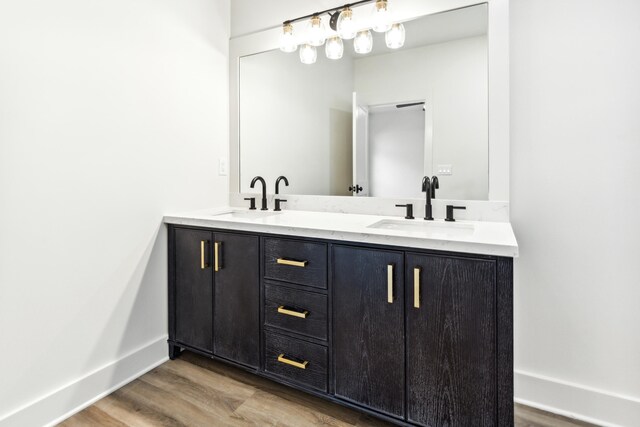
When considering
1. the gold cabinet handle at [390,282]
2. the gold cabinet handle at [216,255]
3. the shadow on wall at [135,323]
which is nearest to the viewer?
the gold cabinet handle at [390,282]

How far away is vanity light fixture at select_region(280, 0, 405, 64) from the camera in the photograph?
5.99 feet

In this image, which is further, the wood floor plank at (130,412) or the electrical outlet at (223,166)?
the electrical outlet at (223,166)

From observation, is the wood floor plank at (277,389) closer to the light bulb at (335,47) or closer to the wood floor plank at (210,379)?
the wood floor plank at (210,379)

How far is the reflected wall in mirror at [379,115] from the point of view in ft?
5.54

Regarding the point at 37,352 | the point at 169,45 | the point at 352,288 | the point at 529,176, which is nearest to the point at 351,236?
the point at 352,288

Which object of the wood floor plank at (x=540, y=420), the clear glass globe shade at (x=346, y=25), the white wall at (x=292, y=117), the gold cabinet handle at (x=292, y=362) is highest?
the clear glass globe shade at (x=346, y=25)

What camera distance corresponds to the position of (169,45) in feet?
6.34

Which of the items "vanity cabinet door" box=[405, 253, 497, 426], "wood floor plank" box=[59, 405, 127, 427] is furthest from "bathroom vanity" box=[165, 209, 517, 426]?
"wood floor plank" box=[59, 405, 127, 427]

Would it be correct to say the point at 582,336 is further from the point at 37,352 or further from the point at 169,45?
the point at 169,45

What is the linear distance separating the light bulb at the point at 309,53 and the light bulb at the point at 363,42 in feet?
0.96

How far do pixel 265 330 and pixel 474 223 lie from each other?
1108 mm

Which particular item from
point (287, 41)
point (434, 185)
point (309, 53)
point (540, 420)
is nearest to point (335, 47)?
point (309, 53)

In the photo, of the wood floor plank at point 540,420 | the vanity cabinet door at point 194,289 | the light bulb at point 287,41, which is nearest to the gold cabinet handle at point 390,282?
the wood floor plank at point 540,420

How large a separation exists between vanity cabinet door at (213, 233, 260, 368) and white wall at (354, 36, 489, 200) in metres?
1.03
